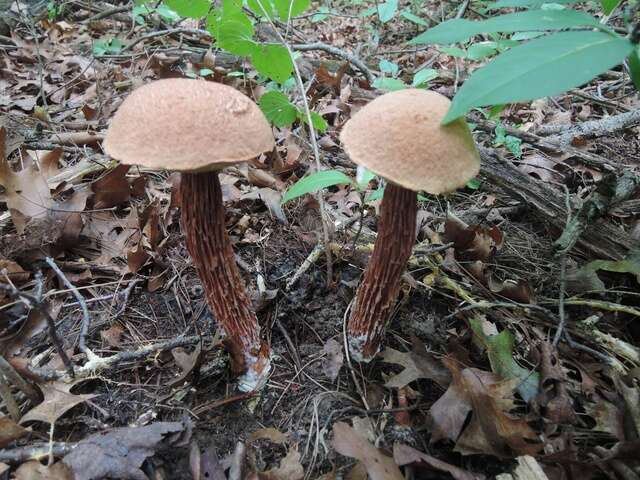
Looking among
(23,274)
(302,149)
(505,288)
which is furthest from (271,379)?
(302,149)

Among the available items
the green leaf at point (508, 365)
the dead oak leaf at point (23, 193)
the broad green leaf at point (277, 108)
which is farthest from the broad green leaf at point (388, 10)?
the dead oak leaf at point (23, 193)

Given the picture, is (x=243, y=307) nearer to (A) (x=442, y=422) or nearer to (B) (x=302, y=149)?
(A) (x=442, y=422)

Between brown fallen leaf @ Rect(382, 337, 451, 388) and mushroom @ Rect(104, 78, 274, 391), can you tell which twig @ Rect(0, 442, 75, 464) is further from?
brown fallen leaf @ Rect(382, 337, 451, 388)

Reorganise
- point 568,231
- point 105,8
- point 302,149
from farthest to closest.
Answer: point 105,8 → point 302,149 → point 568,231

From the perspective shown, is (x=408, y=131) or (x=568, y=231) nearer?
(x=408, y=131)

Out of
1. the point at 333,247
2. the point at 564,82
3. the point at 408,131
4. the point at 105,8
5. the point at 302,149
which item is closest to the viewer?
the point at 564,82

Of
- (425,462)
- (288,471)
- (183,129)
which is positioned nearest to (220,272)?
(183,129)

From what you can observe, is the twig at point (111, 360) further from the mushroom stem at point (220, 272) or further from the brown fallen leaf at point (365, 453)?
the brown fallen leaf at point (365, 453)
